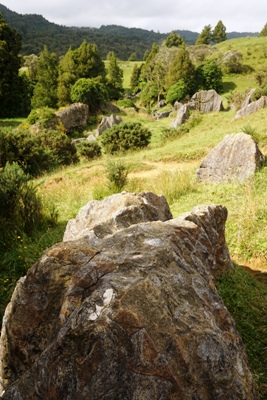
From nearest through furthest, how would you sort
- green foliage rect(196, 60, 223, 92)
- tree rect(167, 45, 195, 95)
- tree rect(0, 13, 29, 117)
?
tree rect(0, 13, 29, 117) → green foliage rect(196, 60, 223, 92) → tree rect(167, 45, 195, 95)

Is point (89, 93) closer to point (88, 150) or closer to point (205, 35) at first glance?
point (88, 150)

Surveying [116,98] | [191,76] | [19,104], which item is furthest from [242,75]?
[19,104]

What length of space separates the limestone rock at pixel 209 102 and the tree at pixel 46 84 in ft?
51.5

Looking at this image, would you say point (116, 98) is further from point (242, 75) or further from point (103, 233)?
point (103, 233)

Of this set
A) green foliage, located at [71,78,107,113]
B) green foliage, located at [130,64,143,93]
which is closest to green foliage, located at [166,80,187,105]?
green foliage, located at [71,78,107,113]

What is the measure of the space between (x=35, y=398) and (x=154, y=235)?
4.99 ft

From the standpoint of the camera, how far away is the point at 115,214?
11.6 feet

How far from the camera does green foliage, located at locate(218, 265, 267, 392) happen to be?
326 centimetres

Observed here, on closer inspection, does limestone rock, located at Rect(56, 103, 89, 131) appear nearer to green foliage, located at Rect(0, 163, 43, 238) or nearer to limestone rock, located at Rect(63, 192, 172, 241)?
green foliage, located at Rect(0, 163, 43, 238)

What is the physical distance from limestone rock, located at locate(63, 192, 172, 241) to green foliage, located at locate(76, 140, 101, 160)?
13.0 m

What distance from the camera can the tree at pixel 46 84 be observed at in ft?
106

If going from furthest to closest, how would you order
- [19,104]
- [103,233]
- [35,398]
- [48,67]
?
[48,67] < [19,104] < [103,233] < [35,398]

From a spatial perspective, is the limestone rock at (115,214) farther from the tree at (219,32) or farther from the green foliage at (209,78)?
the tree at (219,32)

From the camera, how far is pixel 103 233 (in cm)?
314
